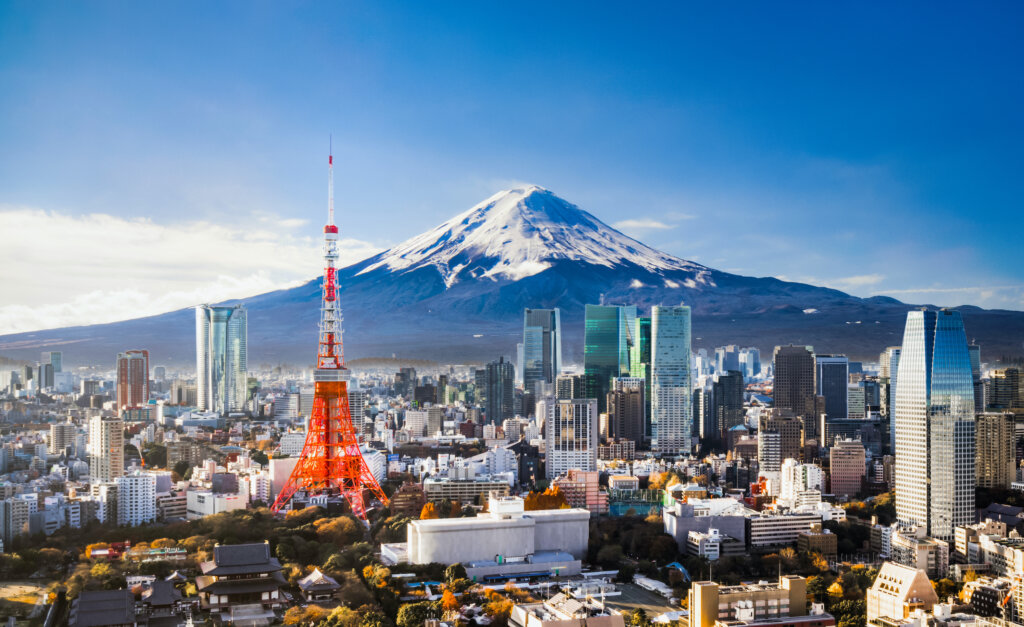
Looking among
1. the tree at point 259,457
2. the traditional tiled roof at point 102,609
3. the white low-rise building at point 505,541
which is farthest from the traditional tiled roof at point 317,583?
the tree at point 259,457

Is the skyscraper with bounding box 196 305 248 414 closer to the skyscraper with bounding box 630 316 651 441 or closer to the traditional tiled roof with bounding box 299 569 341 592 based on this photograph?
the skyscraper with bounding box 630 316 651 441

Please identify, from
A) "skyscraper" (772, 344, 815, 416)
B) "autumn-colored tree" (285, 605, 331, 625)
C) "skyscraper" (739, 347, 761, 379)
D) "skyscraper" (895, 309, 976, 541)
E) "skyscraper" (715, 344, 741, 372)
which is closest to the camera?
"autumn-colored tree" (285, 605, 331, 625)

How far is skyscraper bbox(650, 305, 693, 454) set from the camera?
17.4 m

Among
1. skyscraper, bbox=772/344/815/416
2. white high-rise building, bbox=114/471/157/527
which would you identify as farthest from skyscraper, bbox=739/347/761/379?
white high-rise building, bbox=114/471/157/527

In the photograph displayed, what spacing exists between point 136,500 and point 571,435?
267 inches

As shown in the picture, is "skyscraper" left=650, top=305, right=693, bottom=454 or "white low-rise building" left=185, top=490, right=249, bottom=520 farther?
"skyscraper" left=650, top=305, right=693, bottom=454

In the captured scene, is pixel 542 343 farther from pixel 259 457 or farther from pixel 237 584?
pixel 237 584

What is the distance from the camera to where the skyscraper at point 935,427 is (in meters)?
9.42

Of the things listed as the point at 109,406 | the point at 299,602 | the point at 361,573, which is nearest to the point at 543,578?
the point at 361,573

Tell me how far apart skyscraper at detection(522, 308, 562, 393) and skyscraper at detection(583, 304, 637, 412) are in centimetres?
173

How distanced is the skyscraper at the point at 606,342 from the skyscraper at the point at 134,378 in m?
8.47

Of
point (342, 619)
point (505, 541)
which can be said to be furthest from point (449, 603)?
point (505, 541)

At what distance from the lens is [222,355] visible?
21125 mm

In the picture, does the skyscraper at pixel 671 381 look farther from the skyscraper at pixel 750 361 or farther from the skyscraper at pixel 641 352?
the skyscraper at pixel 750 361
